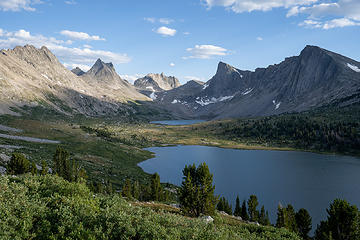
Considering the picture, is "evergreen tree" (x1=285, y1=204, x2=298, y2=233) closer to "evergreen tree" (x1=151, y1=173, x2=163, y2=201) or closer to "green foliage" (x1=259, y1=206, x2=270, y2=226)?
"green foliage" (x1=259, y1=206, x2=270, y2=226)

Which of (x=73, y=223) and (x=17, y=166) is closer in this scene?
(x=73, y=223)

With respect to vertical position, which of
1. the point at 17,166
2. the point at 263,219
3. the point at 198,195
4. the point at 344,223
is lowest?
the point at 263,219

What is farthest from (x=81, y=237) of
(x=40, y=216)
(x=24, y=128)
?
(x=24, y=128)

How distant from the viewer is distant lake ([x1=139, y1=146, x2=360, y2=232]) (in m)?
84.1

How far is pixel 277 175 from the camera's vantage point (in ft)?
376

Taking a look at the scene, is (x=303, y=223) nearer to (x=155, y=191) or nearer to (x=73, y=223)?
(x=155, y=191)

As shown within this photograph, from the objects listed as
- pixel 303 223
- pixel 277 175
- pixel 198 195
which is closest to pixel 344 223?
pixel 303 223

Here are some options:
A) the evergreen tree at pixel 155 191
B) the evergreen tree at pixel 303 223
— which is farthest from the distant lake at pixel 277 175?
the evergreen tree at pixel 155 191

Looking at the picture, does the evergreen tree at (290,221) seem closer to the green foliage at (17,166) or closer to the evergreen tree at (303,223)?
the evergreen tree at (303,223)

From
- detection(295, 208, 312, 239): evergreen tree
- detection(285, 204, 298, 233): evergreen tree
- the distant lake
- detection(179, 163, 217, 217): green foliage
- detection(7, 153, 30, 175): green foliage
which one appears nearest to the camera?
detection(179, 163, 217, 217): green foliage

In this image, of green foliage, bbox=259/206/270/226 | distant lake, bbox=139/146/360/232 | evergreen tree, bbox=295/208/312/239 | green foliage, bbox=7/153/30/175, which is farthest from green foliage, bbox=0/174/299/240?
distant lake, bbox=139/146/360/232

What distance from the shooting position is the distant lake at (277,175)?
84125mm

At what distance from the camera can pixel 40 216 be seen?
1873 cm

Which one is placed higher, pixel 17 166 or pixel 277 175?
pixel 17 166
